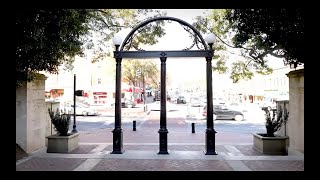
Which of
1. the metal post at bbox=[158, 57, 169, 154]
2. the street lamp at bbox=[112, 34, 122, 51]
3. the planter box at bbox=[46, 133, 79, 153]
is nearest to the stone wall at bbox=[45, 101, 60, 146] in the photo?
the planter box at bbox=[46, 133, 79, 153]

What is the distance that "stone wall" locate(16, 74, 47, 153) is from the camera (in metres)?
10.4

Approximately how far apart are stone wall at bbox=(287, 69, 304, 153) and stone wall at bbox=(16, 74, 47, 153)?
915 cm

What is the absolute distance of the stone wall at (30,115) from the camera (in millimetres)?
10406

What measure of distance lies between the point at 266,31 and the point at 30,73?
24.8ft

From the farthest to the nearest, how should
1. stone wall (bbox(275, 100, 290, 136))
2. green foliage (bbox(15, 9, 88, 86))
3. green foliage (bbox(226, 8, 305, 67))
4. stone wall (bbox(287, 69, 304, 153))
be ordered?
1. stone wall (bbox(275, 100, 290, 136))
2. stone wall (bbox(287, 69, 304, 153))
3. green foliage (bbox(226, 8, 305, 67))
4. green foliage (bbox(15, 9, 88, 86))

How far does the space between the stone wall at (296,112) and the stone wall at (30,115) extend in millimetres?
9150

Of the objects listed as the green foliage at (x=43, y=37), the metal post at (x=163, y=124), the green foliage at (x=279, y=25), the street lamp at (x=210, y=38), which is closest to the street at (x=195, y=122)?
the metal post at (x=163, y=124)

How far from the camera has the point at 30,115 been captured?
10.6 meters

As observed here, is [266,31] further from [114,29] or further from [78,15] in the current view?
[114,29]

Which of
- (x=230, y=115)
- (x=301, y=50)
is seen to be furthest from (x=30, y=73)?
(x=230, y=115)

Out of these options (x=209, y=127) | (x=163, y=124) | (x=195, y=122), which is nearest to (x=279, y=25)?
(x=209, y=127)

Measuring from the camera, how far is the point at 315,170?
454cm

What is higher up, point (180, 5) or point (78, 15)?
point (78, 15)

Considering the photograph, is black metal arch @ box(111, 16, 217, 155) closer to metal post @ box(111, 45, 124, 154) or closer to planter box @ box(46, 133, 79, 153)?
metal post @ box(111, 45, 124, 154)
